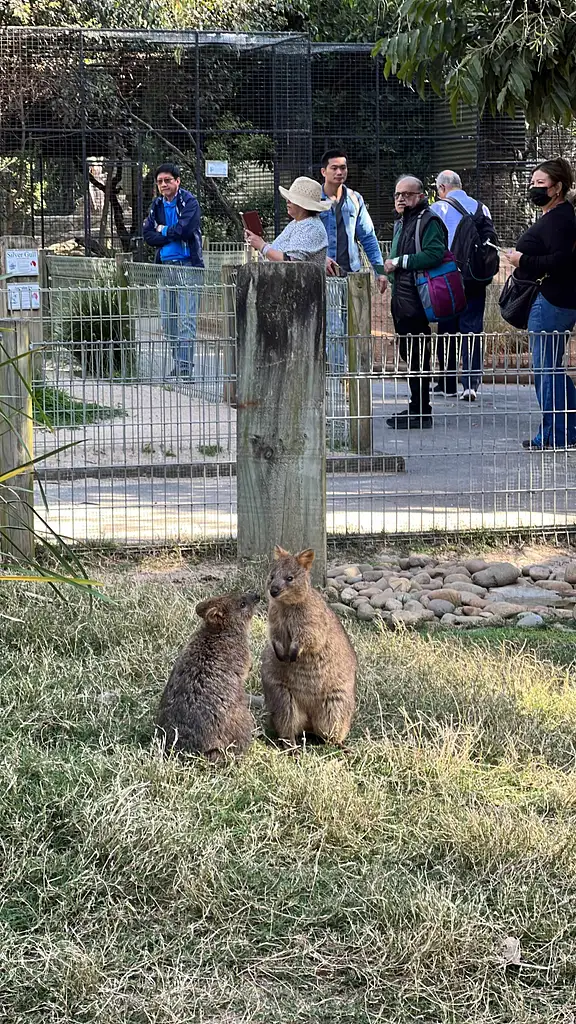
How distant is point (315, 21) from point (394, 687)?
24.3 m

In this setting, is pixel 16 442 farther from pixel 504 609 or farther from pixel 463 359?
pixel 463 359

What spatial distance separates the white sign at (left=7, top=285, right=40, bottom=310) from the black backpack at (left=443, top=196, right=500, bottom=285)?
14.2 feet

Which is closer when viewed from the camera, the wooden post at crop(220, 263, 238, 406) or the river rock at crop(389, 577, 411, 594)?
the river rock at crop(389, 577, 411, 594)

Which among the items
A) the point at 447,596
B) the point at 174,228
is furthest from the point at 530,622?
the point at 174,228

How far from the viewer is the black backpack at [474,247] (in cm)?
1252

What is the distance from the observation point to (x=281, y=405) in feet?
22.3

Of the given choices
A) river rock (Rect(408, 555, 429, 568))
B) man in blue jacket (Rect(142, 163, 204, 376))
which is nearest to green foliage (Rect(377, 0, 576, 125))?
river rock (Rect(408, 555, 429, 568))

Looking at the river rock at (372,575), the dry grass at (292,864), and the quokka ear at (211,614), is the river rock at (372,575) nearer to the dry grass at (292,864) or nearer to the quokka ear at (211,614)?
the dry grass at (292,864)

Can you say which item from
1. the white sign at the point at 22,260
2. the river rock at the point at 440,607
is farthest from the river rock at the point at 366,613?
the white sign at the point at 22,260

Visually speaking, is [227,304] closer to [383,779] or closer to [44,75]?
[383,779]

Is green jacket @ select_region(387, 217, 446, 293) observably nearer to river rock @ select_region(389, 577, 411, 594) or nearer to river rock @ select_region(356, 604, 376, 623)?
river rock @ select_region(389, 577, 411, 594)

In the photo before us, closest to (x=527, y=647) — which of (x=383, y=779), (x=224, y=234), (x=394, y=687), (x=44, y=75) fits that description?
(x=394, y=687)

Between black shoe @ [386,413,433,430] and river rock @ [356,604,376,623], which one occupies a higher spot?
black shoe @ [386,413,433,430]

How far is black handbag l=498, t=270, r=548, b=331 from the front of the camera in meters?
10.4
